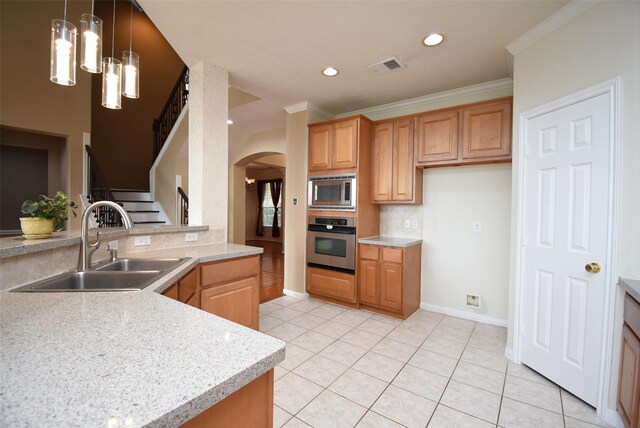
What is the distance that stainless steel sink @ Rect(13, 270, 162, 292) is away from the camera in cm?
136

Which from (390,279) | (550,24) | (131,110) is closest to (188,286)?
(390,279)

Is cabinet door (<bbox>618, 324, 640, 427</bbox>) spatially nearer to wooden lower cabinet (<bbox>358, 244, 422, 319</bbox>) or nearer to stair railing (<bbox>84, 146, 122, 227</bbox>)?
wooden lower cabinet (<bbox>358, 244, 422, 319</bbox>)

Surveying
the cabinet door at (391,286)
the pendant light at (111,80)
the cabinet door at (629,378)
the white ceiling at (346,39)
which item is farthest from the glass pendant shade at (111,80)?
the cabinet door at (629,378)

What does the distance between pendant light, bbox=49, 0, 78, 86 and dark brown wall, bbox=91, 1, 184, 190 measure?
5169 millimetres

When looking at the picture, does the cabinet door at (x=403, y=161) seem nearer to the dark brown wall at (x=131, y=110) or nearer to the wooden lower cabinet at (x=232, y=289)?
the wooden lower cabinet at (x=232, y=289)

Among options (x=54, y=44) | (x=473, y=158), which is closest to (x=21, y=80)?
(x=54, y=44)

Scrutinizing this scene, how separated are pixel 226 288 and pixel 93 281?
0.92 m

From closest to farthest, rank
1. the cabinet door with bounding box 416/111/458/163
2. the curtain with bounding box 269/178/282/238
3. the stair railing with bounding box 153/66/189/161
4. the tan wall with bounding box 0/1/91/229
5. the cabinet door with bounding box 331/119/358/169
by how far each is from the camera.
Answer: the cabinet door with bounding box 416/111/458/163 → the cabinet door with bounding box 331/119/358/169 → the tan wall with bounding box 0/1/91/229 → the stair railing with bounding box 153/66/189/161 → the curtain with bounding box 269/178/282/238

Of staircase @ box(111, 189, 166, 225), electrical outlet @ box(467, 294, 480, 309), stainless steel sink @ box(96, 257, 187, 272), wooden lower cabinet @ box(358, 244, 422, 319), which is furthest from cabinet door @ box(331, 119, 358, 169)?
staircase @ box(111, 189, 166, 225)

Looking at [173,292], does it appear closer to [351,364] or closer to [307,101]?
[351,364]

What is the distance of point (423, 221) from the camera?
3.71 metres

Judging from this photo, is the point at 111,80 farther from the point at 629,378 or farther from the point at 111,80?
the point at 629,378

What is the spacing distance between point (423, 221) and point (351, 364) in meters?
2.03

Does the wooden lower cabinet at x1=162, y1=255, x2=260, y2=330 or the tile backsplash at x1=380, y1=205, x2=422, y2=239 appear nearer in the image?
the wooden lower cabinet at x1=162, y1=255, x2=260, y2=330
